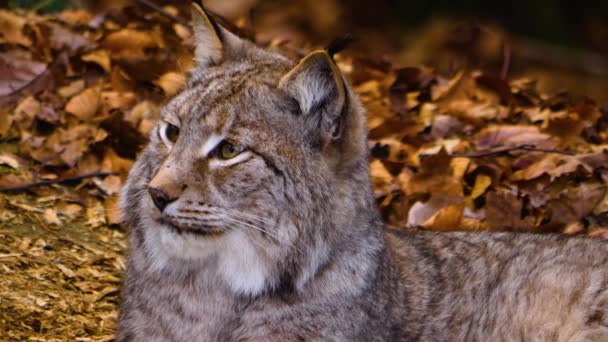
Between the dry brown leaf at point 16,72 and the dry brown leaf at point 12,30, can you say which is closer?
the dry brown leaf at point 16,72

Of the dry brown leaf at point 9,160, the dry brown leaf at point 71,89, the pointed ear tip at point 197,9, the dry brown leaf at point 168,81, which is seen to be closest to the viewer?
the pointed ear tip at point 197,9

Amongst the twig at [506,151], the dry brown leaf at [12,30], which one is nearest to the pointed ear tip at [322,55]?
the twig at [506,151]

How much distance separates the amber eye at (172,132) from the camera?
377 cm

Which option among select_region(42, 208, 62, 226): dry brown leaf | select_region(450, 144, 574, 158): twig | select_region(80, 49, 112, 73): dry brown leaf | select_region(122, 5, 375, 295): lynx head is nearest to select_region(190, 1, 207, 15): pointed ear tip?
select_region(122, 5, 375, 295): lynx head

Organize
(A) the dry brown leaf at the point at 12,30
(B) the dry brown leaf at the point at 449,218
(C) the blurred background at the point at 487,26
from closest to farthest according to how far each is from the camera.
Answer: (B) the dry brown leaf at the point at 449,218 < (A) the dry brown leaf at the point at 12,30 < (C) the blurred background at the point at 487,26

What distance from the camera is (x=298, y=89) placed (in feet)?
11.8

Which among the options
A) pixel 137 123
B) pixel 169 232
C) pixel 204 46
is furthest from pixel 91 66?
pixel 169 232

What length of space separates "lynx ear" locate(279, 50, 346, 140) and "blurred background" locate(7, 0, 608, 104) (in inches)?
262

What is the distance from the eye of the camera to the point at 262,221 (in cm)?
353

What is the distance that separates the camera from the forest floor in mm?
4613

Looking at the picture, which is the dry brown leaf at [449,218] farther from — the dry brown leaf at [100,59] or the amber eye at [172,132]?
the dry brown leaf at [100,59]

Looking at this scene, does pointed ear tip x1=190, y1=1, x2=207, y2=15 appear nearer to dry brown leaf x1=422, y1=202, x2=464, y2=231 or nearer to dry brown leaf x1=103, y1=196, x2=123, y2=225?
dry brown leaf x1=103, y1=196, x2=123, y2=225

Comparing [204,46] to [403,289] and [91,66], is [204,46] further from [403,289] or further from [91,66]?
[91,66]

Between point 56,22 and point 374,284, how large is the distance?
4.44 meters
